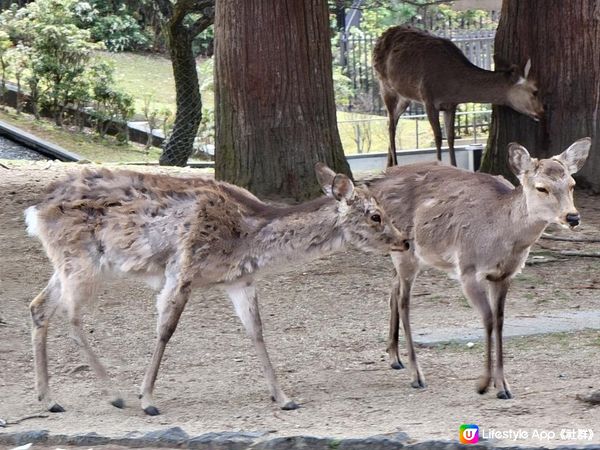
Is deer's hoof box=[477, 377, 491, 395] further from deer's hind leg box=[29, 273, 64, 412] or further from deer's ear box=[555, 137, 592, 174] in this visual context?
deer's hind leg box=[29, 273, 64, 412]

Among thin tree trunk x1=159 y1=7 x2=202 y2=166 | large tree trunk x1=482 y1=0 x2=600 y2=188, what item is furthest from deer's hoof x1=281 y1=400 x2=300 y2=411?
thin tree trunk x1=159 y1=7 x2=202 y2=166

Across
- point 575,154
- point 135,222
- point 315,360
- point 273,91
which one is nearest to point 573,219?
point 575,154

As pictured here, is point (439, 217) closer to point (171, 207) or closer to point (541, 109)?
point (171, 207)

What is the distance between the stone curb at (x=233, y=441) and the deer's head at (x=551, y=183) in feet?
5.92

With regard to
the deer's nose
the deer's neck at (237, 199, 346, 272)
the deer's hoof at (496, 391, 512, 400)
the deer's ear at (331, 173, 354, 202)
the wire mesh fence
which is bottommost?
the deer's hoof at (496, 391, 512, 400)

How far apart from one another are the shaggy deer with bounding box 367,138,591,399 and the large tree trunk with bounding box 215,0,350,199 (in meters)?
3.43

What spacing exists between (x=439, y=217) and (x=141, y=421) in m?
2.27

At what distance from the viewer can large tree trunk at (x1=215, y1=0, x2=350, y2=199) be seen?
11148 mm

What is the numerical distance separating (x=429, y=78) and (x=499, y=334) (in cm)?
798

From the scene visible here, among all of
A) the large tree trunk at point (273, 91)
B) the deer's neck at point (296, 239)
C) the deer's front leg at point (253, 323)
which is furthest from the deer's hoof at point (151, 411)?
the large tree trunk at point (273, 91)

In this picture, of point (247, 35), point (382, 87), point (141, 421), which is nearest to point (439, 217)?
point (141, 421)

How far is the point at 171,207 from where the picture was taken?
723 centimetres

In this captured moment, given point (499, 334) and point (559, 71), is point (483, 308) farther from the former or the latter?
point (559, 71)

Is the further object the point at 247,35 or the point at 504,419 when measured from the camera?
the point at 247,35
